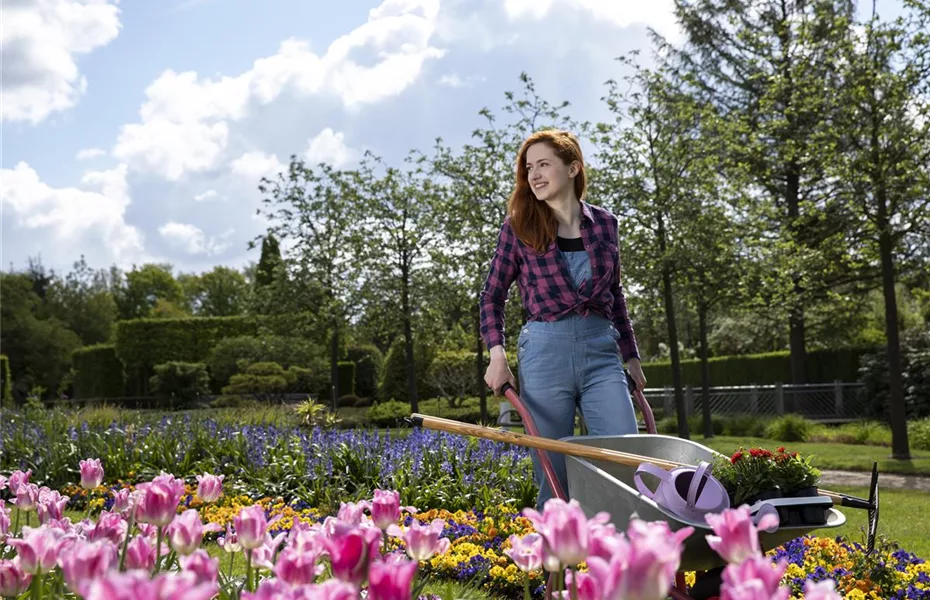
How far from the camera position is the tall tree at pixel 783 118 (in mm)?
13133

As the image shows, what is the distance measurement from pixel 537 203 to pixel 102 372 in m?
31.1

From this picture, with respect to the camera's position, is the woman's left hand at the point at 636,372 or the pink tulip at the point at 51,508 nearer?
the pink tulip at the point at 51,508

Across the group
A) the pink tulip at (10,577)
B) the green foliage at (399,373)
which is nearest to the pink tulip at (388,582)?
the pink tulip at (10,577)

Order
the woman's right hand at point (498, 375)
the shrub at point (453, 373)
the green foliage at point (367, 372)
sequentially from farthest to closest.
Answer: the green foliage at point (367, 372)
the shrub at point (453, 373)
the woman's right hand at point (498, 375)

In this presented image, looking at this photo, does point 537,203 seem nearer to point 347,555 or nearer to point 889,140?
point 347,555

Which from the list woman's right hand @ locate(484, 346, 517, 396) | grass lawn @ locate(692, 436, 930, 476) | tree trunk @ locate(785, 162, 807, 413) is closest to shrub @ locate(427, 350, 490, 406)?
tree trunk @ locate(785, 162, 807, 413)

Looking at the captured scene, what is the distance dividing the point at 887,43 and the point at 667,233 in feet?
13.1

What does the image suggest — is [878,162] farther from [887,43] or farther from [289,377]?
[289,377]

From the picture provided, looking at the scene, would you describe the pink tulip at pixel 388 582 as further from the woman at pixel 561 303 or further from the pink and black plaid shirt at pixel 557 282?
the pink and black plaid shirt at pixel 557 282

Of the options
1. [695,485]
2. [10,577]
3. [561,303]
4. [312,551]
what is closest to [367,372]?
[561,303]

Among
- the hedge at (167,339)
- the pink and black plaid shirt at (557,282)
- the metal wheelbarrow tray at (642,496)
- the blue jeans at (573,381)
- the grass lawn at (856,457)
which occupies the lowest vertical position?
the grass lawn at (856,457)

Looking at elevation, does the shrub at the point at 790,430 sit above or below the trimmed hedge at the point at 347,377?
below

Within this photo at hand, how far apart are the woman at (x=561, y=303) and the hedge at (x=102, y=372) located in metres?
30.5

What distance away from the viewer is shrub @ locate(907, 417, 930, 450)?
1353cm
